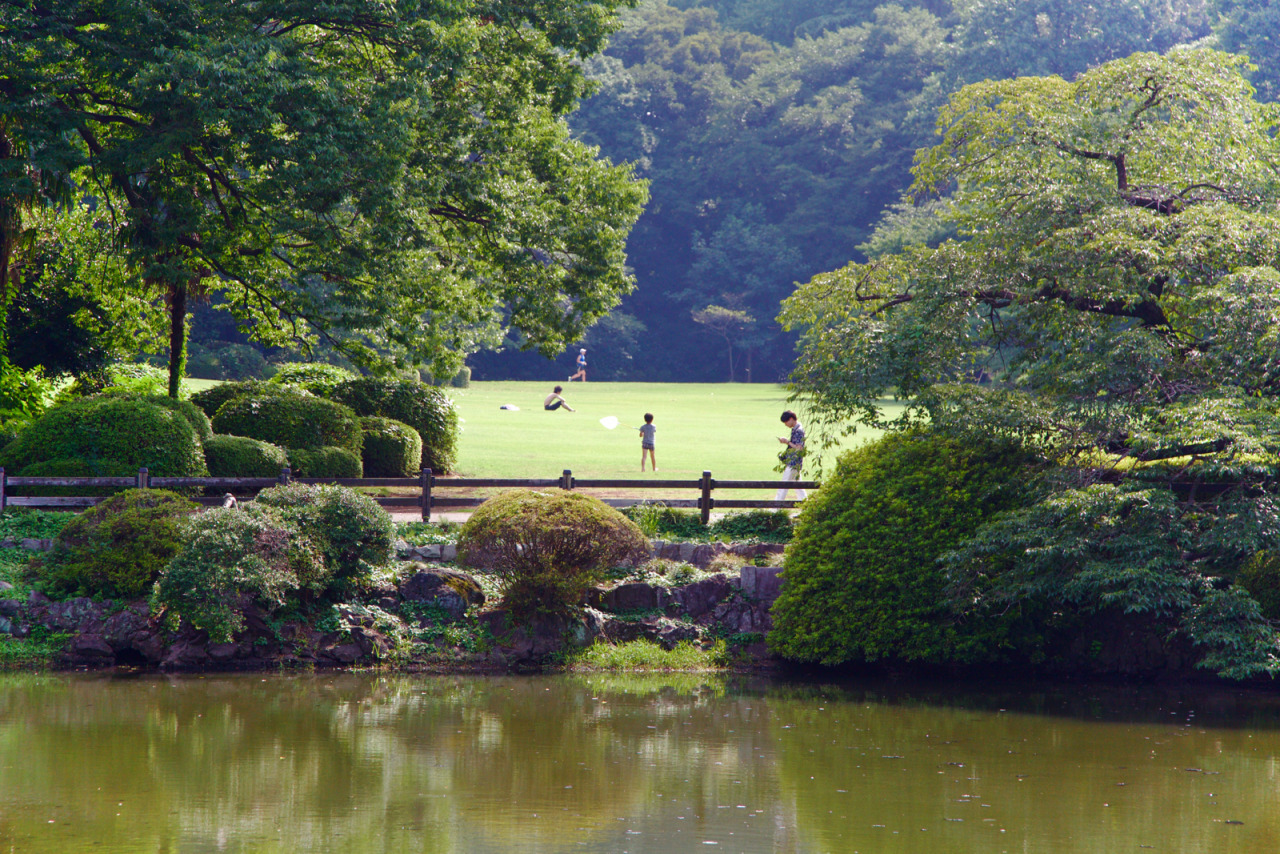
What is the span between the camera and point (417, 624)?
14.6 metres

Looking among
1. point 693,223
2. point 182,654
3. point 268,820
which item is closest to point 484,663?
point 182,654

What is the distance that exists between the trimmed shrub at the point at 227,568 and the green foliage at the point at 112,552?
19.8 inches

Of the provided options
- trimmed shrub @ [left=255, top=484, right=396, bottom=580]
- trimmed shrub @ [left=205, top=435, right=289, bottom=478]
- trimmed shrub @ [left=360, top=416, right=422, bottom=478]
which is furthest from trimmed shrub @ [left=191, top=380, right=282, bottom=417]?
trimmed shrub @ [left=255, top=484, right=396, bottom=580]

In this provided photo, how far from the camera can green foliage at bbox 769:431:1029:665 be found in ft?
44.4

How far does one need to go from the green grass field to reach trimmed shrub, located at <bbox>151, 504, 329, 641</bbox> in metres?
6.77

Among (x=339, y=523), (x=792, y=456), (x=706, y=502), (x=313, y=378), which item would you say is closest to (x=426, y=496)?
(x=339, y=523)

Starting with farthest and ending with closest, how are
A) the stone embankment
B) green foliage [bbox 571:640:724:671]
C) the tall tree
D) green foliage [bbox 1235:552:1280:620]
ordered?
1. the tall tree
2. green foliage [bbox 571:640:724:671]
3. the stone embankment
4. green foliage [bbox 1235:552:1280:620]

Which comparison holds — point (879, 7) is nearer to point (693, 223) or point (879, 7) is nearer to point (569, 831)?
point (693, 223)

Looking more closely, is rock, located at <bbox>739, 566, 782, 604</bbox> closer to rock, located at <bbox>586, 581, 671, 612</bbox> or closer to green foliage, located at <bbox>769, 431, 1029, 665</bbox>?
green foliage, located at <bbox>769, 431, 1029, 665</bbox>

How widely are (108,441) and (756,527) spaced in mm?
9128

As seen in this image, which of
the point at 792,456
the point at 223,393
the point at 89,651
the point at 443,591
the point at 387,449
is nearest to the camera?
the point at 89,651

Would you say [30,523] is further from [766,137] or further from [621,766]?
[766,137]

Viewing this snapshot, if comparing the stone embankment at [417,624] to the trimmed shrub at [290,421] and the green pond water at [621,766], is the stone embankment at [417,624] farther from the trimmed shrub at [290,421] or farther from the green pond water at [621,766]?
the trimmed shrub at [290,421]

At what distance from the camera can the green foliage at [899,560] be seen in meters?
13.5
